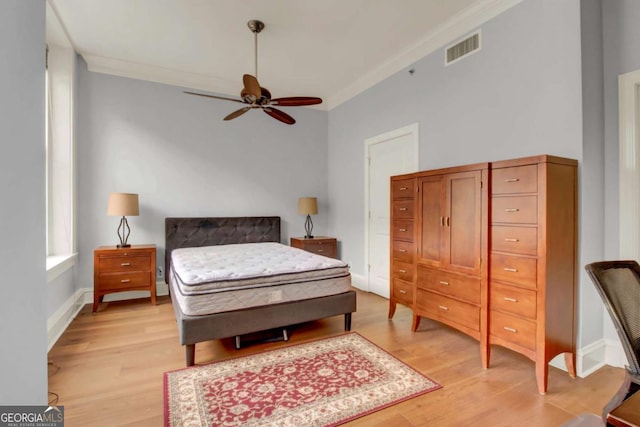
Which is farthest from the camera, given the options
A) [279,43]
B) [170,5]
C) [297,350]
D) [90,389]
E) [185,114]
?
[185,114]

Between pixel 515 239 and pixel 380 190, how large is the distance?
2.24m

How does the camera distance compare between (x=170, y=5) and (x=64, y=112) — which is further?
(x=64, y=112)

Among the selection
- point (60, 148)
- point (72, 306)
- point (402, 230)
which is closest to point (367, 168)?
point (402, 230)

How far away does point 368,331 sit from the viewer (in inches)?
121

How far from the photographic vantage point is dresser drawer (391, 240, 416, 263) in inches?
122

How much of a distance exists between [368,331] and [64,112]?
426cm

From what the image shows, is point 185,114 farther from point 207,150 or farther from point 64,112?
point 64,112

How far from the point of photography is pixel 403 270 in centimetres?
319

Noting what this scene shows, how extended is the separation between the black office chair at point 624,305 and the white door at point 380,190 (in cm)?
252

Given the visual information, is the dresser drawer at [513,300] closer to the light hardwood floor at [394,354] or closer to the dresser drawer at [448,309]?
the dresser drawer at [448,309]

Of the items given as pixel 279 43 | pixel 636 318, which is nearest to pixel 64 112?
pixel 279 43

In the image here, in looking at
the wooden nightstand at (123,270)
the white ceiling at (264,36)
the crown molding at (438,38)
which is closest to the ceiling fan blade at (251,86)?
the white ceiling at (264,36)

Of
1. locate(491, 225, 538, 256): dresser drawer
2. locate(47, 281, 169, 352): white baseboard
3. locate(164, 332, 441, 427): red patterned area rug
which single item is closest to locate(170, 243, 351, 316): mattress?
locate(164, 332, 441, 427): red patterned area rug

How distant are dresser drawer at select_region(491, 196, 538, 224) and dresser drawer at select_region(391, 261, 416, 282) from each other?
0.97 m
